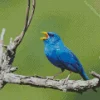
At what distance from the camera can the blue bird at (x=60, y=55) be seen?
1.48m

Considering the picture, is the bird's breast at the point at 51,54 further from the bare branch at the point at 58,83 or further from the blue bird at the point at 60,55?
the bare branch at the point at 58,83

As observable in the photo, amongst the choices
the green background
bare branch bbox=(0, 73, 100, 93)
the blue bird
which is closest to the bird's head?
the blue bird

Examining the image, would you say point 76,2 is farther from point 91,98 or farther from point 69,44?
point 91,98

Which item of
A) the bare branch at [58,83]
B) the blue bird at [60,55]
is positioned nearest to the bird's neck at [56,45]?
the blue bird at [60,55]

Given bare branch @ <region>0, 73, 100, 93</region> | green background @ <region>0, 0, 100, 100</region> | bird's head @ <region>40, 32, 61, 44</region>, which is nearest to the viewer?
bare branch @ <region>0, 73, 100, 93</region>

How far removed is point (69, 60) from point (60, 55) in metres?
0.04

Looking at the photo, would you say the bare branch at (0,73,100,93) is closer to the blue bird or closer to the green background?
the blue bird

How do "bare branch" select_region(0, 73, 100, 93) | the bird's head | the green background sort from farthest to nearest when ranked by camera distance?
the green background → the bird's head → "bare branch" select_region(0, 73, 100, 93)

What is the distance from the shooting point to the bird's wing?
4.86 feet

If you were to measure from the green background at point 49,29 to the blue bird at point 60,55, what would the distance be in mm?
964

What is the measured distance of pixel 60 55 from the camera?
1521 mm

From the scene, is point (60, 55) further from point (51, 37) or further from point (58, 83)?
point (58, 83)

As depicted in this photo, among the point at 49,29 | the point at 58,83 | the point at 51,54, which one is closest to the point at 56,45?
the point at 51,54

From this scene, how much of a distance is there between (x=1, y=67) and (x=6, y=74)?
38 mm
